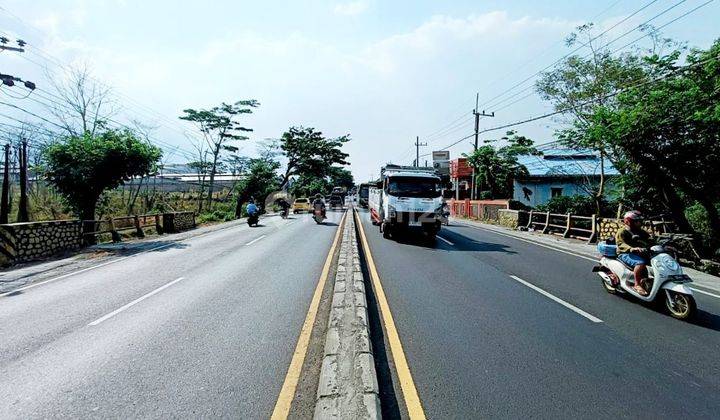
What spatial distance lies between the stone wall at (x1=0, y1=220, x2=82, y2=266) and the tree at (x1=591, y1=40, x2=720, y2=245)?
63.4 feet

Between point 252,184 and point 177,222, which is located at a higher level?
point 252,184

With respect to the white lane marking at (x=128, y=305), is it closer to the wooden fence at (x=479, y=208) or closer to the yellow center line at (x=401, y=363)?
the yellow center line at (x=401, y=363)

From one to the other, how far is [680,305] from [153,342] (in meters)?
7.70

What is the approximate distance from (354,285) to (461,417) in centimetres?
418

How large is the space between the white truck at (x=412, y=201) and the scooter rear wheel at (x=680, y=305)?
9.34 m

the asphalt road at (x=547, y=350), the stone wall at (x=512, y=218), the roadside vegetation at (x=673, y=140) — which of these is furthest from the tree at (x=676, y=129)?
the stone wall at (x=512, y=218)

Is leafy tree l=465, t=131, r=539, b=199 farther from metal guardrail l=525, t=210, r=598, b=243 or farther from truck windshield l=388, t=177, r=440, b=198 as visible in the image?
truck windshield l=388, t=177, r=440, b=198

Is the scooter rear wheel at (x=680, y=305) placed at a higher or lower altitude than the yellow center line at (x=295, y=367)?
higher

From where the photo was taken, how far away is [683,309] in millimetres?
6258

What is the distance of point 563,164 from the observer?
1342 inches

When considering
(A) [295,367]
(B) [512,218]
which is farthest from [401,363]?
(B) [512,218]

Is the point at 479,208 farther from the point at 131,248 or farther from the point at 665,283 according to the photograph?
the point at 665,283

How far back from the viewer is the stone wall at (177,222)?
75.2 ft

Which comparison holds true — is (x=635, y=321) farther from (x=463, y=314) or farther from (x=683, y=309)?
(x=463, y=314)
